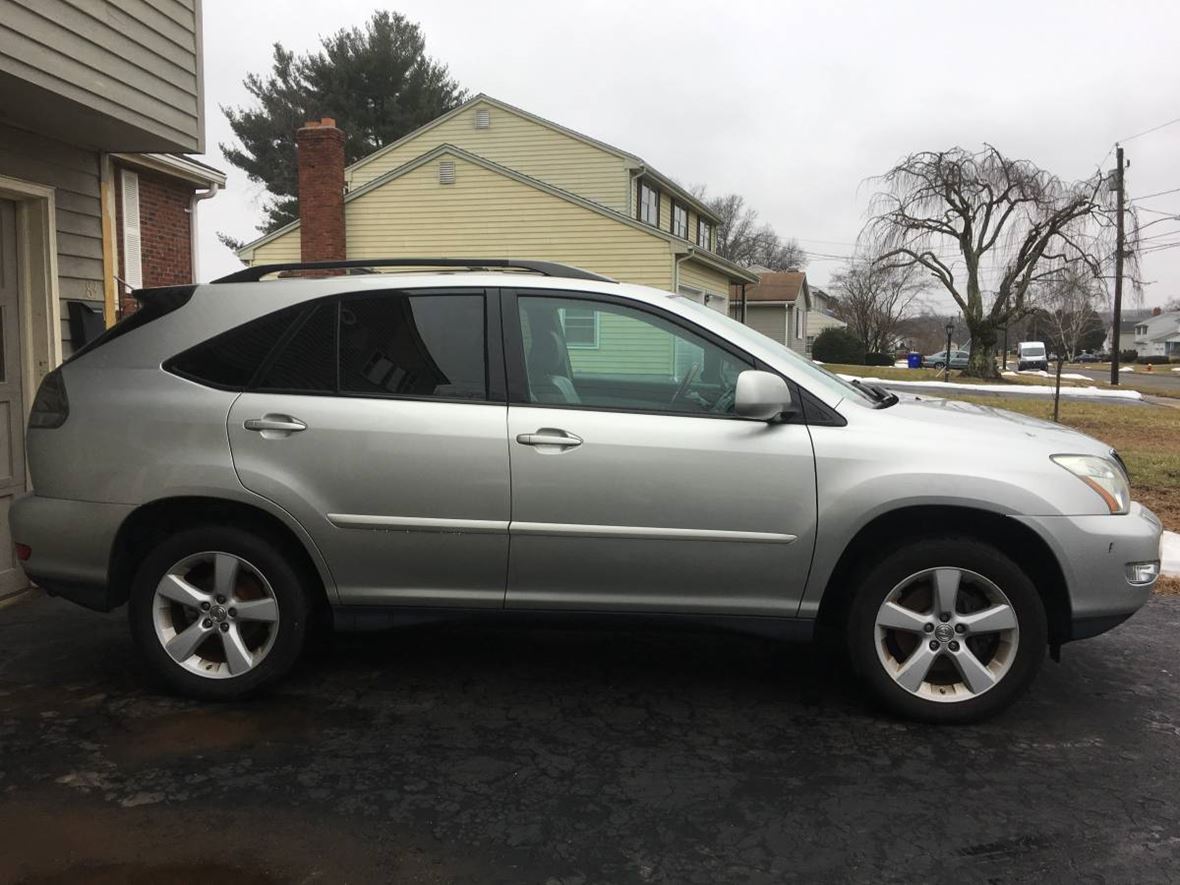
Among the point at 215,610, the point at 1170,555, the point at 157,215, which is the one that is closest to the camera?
the point at 215,610

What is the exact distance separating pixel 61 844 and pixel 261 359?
1863 mm

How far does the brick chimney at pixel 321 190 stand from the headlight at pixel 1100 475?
691 inches

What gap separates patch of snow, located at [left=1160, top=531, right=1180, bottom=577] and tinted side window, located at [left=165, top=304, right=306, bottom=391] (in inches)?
212

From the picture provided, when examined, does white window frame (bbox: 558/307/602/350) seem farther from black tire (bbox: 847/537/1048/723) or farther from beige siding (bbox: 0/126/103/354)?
beige siding (bbox: 0/126/103/354)

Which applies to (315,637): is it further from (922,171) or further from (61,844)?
(922,171)

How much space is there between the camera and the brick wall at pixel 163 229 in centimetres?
845

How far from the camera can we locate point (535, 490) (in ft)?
11.6

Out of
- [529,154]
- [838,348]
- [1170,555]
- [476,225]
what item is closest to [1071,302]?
[838,348]

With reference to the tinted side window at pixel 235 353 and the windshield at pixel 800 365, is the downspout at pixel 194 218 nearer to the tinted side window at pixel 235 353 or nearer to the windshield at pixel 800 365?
the tinted side window at pixel 235 353

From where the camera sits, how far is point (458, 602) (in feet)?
12.1

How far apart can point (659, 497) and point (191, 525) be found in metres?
1.94

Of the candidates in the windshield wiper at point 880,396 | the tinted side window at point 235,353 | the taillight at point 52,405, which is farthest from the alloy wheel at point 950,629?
the taillight at point 52,405

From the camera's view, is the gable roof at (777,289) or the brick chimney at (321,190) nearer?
the brick chimney at (321,190)

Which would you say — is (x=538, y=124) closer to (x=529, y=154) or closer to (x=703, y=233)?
(x=529, y=154)
